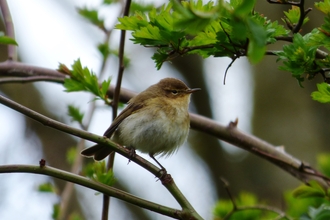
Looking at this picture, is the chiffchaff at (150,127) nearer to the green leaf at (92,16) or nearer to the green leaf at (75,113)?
the green leaf at (75,113)

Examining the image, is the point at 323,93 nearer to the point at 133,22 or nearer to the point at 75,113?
the point at 133,22

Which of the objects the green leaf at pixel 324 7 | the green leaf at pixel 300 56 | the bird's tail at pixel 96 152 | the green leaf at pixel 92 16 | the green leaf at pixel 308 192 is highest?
the green leaf at pixel 92 16

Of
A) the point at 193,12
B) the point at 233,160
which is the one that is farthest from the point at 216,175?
the point at 193,12

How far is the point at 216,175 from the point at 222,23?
216 inches

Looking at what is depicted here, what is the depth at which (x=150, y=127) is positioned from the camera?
4094 mm

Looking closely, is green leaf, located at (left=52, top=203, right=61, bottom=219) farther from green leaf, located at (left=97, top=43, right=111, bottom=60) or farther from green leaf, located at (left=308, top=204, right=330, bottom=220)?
green leaf, located at (left=308, top=204, right=330, bottom=220)

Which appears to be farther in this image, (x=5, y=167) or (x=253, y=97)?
(x=253, y=97)

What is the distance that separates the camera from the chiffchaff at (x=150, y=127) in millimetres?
4074

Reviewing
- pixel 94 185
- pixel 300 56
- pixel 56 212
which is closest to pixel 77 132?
Result: pixel 94 185

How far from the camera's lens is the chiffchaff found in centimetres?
407

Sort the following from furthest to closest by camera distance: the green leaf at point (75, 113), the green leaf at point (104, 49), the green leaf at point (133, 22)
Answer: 1. the green leaf at point (104, 49)
2. the green leaf at point (75, 113)
3. the green leaf at point (133, 22)

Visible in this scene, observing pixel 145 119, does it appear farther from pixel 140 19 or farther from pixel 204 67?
pixel 204 67

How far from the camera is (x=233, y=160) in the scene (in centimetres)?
720

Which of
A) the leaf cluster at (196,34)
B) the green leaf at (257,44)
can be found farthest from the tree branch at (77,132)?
the green leaf at (257,44)
